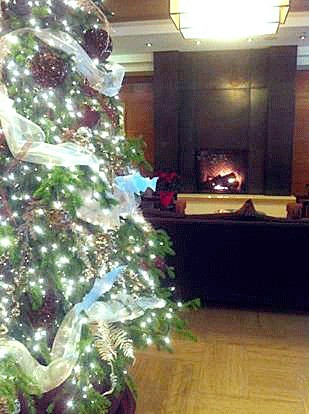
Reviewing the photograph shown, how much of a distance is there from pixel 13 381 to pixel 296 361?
6.64 feet

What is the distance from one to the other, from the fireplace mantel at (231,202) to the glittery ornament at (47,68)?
5.68 meters

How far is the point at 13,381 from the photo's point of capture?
1.35m

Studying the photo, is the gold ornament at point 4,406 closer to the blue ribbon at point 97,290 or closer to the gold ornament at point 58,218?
the blue ribbon at point 97,290

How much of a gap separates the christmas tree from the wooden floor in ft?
2.43

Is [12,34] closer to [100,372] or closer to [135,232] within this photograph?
[135,232]

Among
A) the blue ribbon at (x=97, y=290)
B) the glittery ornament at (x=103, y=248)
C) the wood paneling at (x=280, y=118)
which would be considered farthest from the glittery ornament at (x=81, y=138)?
the wood paneling at (x=280, y=118)

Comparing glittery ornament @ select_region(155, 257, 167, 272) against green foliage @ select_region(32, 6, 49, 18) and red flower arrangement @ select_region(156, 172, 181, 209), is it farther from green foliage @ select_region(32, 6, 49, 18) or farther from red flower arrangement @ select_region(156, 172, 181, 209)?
red flower arrangement @ select_region(156, 172, 181, 209)

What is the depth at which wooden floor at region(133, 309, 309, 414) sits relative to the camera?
7.71 ft

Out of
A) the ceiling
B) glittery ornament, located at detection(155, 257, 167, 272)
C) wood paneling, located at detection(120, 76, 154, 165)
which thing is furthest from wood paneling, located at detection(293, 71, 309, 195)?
glittery ornament, located at detection(155, 257, 167, 272)

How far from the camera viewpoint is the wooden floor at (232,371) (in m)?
2.35

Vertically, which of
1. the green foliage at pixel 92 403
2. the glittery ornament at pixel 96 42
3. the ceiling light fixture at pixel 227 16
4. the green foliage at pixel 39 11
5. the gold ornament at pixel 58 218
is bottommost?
the green foliage at pixel 92 403

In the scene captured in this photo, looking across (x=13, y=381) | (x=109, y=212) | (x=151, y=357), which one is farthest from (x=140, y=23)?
(x=13, y=381)

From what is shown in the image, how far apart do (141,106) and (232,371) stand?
6.43 m

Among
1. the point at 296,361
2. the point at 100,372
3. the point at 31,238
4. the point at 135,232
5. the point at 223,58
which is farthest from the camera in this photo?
the point at 223,58
